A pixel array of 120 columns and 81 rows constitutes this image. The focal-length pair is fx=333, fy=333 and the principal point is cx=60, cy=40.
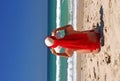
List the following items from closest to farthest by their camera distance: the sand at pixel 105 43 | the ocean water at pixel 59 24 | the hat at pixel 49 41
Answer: the sand at pixel 105 43, the hat at pixel 49 41, the ocean water at pixel 59 24

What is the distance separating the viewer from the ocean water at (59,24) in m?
3.67

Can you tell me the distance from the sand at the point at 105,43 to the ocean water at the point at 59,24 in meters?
0.52

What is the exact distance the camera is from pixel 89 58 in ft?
9.14

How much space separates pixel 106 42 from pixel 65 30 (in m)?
0.34

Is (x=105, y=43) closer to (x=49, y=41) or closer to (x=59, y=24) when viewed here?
(x=49, y=41)

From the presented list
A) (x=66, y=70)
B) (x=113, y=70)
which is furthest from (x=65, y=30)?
(x=66, y=70)

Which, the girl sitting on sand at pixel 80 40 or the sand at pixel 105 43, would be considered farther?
the girl sitting on sand at pixel 80 40

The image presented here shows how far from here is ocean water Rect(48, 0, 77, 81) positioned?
3671 millimetres

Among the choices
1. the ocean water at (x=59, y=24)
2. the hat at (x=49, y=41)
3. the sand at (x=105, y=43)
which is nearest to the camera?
the sand at (x=105, y=43)

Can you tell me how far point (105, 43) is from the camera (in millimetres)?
2283

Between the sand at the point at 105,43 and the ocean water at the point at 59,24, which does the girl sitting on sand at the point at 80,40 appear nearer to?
the sand at the point at 105,43

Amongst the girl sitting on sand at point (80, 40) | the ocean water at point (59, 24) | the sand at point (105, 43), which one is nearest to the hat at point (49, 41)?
the girl sitting on sand at point (80, 40)

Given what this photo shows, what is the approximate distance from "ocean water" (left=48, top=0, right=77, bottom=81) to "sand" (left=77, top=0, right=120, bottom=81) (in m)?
0.52

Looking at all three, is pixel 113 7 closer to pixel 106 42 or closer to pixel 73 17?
pixel 106 42
